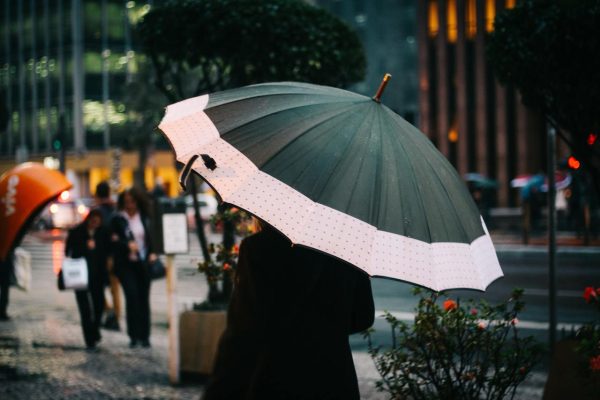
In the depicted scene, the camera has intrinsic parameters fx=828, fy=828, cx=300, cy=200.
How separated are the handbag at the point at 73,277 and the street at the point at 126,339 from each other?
27.1 inches

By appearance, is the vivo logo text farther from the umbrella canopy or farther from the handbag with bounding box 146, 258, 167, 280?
the umbrella canopy

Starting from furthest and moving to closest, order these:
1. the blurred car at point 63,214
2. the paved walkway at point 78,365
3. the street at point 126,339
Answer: the blurred car at point 63,214 < the street at point 126,339 < the paved walkway at point 78,365

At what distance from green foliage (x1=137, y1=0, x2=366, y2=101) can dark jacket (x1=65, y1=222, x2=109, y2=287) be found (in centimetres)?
260

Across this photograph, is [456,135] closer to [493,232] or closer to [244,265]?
[493,232]

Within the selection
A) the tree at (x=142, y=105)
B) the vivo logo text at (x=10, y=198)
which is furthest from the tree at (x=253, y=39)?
the tree at (x=142, y=105)

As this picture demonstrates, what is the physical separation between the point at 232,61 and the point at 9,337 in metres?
4.63

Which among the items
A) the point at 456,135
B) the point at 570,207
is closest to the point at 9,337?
the point at 570,207

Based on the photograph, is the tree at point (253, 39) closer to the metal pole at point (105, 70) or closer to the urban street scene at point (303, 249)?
the urban street scene at point (303, 249)

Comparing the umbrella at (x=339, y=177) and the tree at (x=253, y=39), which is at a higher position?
the tree at (x=253, y=39)

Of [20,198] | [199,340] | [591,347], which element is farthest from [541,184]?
[591,347]

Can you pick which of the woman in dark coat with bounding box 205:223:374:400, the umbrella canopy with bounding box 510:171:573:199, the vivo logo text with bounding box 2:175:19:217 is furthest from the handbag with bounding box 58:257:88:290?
the umbrella canopy with bounding box 510:171:573:199

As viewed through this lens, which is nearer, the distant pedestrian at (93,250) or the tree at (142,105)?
the distant pedestrian at (93,250)

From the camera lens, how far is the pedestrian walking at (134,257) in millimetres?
9469

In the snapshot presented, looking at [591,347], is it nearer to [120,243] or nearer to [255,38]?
[255,38]
